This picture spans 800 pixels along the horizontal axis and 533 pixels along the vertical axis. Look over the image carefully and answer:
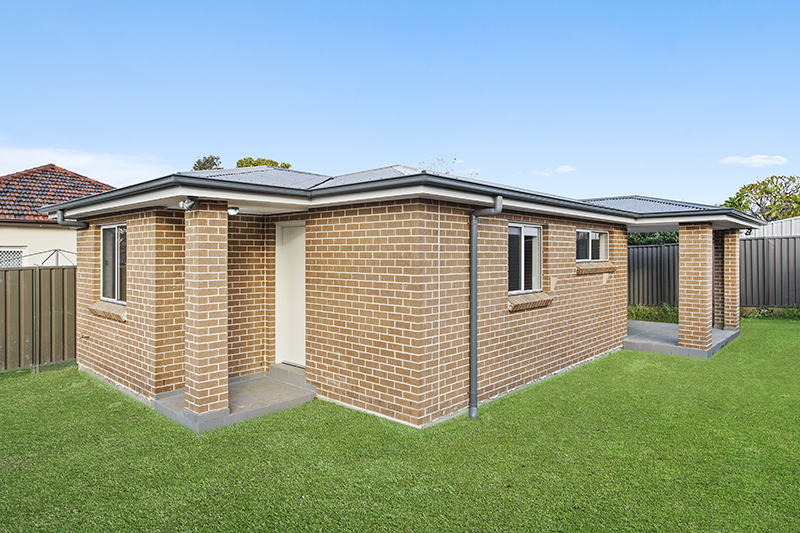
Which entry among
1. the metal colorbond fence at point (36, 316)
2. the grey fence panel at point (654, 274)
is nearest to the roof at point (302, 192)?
the metal colorbond fence at point (36, 316)

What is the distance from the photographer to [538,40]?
13906mm

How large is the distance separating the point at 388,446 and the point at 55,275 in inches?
282

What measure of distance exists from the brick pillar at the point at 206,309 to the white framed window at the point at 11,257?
1015cm

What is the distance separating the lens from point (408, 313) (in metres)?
5.35

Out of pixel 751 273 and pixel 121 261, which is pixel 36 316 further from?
pixel 751 273

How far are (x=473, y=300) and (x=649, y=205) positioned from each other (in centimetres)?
676

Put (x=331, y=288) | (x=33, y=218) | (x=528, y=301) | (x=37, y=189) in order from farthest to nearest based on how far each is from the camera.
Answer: (x=37, y=189)
(x=33, y=218)
(x=528, y=301)
(x=331, y=288)

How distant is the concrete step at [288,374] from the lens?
6762mm

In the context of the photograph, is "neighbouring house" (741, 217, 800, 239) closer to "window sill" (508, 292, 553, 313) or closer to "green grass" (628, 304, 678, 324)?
"green grass" (628, 304, 678, 324)

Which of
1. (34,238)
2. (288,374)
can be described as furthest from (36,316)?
(34,238)

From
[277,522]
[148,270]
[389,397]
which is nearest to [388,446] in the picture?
[389,397]

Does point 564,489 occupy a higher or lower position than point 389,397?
lower

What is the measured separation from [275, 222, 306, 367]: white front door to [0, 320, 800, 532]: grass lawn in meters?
1.37

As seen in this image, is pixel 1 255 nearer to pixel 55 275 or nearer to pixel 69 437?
pixel 55 275
